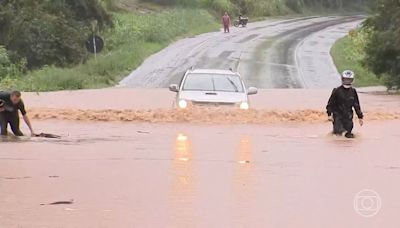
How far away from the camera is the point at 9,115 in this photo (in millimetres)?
14391

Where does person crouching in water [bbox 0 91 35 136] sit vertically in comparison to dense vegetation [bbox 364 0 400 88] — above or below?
above

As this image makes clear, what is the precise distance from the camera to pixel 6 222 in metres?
7.64

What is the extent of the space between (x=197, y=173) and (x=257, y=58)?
31536 millimetres

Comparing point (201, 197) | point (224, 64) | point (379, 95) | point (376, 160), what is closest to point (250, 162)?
point (376, 160)

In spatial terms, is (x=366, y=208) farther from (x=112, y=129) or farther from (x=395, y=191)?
(x=112, y=129)

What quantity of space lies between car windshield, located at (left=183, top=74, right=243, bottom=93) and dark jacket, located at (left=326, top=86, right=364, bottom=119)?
3506 millimetres

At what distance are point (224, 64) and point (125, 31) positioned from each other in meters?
11.4

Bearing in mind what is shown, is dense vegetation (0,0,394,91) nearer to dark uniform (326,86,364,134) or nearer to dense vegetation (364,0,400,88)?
dense vegetation (364,0,400,88)

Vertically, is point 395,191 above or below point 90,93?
above

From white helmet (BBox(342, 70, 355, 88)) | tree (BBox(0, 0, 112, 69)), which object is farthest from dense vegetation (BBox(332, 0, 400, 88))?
white helmet (BBox(342, 70, 355, 88))

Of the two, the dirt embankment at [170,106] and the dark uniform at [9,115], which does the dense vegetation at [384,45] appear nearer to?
the dirt embankment at [170,106]

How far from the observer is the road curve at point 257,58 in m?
34.4

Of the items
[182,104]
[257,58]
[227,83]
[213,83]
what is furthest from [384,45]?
[182,104]

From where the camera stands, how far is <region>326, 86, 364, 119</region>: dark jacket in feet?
46.2
